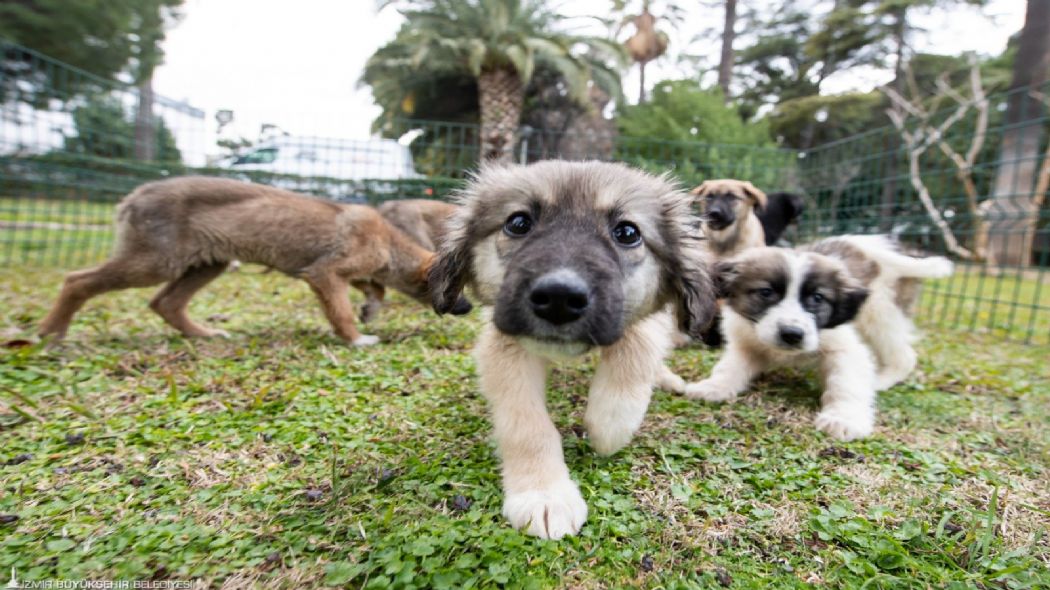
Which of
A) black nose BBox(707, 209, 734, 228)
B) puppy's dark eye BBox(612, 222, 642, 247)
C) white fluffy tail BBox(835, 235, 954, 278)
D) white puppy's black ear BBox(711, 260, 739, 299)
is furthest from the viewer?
black nose BBox(707, 209, 734, 228)

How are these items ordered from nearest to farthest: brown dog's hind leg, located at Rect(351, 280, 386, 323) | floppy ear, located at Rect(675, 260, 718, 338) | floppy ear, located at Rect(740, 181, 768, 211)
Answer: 1. floppy ear, located at Rect(675, 260, 718, 338)
2. brown dog's hind leg, located at Rect(351, 280, 386, 323)
3. floppy ear, located at Rect(740, 181, 768, 211)

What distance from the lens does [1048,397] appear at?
3521 mm

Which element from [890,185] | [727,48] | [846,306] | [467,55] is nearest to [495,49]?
[467,55]

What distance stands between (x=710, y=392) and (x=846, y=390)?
2.26 feet

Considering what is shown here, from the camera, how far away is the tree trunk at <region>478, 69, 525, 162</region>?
1146 cm

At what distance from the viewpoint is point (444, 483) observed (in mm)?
1976

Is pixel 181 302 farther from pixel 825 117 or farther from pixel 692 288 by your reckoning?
pixel 825 117

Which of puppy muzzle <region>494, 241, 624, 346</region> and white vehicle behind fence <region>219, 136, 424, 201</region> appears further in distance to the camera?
white vehicle behind fence <region>219, 136, 424, 201</region>

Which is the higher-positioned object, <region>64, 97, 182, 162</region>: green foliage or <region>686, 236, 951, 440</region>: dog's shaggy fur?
<region>64, 97, 182, 162</region>: green foliage

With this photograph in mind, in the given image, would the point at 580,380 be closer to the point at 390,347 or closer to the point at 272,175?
the point at 390,347

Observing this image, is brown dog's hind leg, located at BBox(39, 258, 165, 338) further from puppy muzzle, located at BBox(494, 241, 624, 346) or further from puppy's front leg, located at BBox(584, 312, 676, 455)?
puppy's front leg, located at BBox(584, 312, 676, 455)

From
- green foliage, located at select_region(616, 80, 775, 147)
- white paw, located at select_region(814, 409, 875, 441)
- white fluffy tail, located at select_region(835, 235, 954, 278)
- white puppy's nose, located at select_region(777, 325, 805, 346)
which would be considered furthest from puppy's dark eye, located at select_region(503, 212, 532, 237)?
green foliage, located at select_region(616, 80, 775, 147)

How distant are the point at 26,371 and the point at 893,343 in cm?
522

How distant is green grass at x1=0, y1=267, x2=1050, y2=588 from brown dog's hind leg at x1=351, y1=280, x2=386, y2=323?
1397mm
